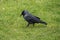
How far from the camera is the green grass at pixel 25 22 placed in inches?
425

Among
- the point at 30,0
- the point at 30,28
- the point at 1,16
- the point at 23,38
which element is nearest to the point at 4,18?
the point at 1,16

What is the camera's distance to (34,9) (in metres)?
13.9

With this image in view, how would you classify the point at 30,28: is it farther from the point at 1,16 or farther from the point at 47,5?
the point at 47,5

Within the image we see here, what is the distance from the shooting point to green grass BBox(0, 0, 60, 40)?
10805mm

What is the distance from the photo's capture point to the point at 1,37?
1047cm

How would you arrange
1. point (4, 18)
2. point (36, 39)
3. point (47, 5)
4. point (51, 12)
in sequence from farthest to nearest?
point (47, 5)
point (51, 12)
point (4, 18)
point (36, 39)

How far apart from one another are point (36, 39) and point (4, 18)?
2402 mm

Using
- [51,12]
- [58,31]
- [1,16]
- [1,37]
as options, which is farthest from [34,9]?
[1,37]

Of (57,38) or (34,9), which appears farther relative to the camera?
(34,9)

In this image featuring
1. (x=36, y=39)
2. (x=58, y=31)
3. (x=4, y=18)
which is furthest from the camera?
(x=4, y=18)

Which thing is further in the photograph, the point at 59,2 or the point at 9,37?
the point at 59,2

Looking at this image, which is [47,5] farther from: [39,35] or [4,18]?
[39,35]

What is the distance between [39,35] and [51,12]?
313 centimetres

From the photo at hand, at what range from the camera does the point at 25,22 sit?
40.2 ft
